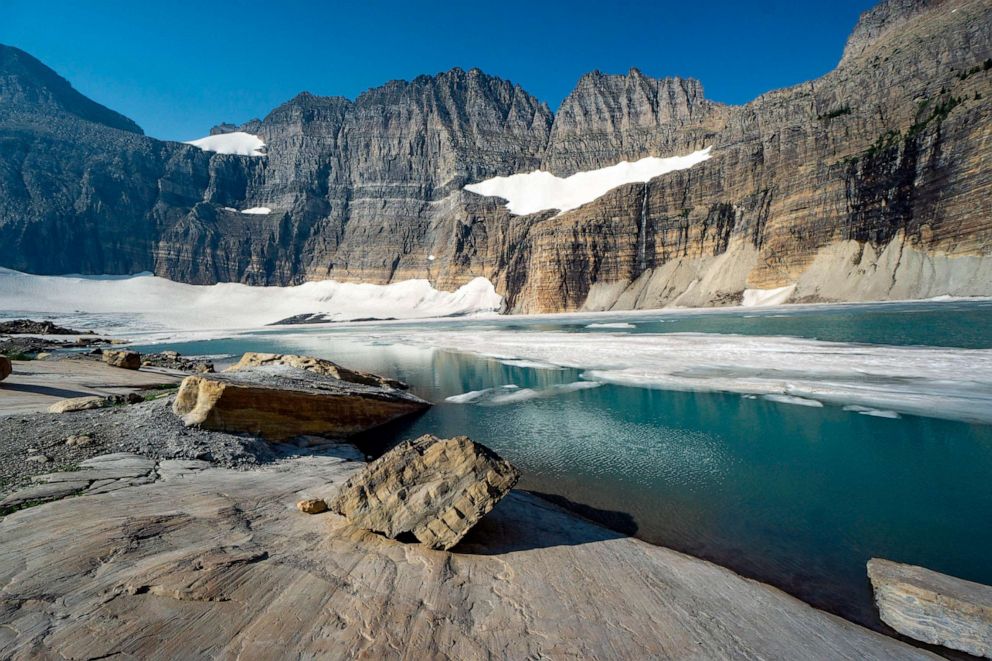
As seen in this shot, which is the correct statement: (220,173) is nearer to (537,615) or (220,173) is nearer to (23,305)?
(23,305)

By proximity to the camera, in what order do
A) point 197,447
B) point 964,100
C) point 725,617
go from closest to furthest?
point 725,617, point 197,447, point 964,100

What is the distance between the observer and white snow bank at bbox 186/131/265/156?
165875mm

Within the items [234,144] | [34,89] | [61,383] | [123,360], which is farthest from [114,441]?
[34,89]

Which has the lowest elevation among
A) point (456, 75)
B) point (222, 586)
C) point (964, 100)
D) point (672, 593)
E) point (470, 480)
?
point (672, 593)

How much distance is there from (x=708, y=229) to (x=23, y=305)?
511 ft

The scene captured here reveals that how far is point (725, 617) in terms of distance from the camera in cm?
442

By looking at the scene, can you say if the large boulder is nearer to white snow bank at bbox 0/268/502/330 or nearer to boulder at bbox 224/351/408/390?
boulder at bbox 224/351/408/390

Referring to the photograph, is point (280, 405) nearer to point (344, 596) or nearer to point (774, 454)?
point (344, 596)

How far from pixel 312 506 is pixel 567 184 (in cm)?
14085

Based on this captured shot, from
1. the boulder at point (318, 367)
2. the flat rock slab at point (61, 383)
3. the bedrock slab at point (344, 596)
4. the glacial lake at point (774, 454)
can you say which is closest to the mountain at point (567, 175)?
the glacial lake at point (774, 454)

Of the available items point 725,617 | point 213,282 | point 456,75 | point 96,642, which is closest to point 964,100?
point 725,617

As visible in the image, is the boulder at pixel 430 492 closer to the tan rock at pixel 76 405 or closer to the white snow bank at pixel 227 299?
the tan rock at pixel 76 405

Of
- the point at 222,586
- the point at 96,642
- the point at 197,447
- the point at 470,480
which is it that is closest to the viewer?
the point at 96,642

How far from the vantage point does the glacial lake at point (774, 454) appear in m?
6.17
